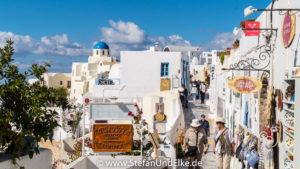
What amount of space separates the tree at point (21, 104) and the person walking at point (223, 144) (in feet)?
14.7

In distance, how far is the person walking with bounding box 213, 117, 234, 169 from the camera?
25.2ft

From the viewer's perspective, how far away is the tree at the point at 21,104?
3865mm

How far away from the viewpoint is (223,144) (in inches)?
304

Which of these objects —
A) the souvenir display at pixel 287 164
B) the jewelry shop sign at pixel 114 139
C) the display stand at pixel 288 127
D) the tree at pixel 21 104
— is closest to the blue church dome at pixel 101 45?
the jewelry shop sign at pixel 114 139

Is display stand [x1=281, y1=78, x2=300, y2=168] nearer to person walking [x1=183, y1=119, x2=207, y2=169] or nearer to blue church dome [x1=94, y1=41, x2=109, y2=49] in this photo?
person walking [x1=183, y1=119, x2=207, y2=169]

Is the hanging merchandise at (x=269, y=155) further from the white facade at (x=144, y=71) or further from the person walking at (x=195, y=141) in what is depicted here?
the white facade at (x=144, y=71)

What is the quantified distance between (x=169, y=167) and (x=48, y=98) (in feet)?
16.7

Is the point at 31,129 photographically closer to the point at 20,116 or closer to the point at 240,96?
the point at 20,116

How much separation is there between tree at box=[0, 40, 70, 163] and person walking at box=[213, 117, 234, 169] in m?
4.47

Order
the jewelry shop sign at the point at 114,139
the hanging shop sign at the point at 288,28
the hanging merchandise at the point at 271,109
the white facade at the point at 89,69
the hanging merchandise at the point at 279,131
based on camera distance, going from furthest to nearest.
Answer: the white facade at the point at 89,69 → the jewelry shop sign at the point at 114,139 → the hanging merchandise at the point at 271,109 → the hanging merchandise at the point at 279,131 → the hanging shop sign at the point at 288,28

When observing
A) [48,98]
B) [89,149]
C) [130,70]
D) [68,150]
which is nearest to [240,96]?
[89,149]

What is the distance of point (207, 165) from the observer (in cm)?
945

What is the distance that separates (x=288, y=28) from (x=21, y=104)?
4.78 meters

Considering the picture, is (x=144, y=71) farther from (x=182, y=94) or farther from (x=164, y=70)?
(x=182, y=94)
